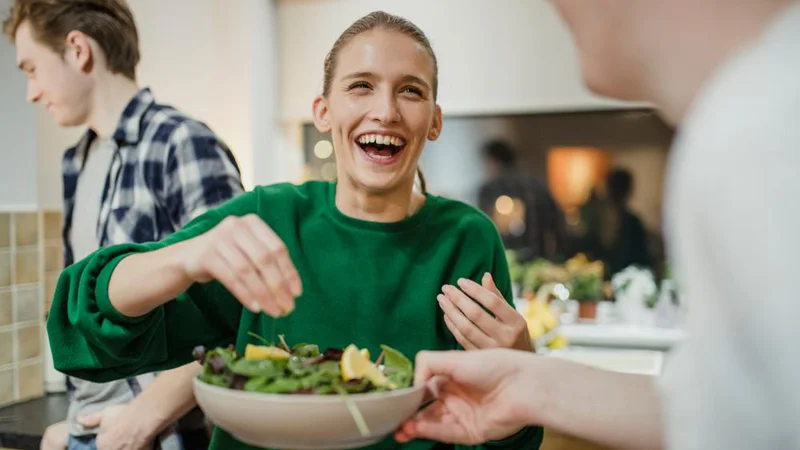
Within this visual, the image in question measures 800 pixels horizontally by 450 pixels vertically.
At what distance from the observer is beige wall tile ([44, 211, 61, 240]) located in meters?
2.25

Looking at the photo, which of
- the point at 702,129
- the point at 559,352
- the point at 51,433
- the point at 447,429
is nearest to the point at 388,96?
the point at 447,429

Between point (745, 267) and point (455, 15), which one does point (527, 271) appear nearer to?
point (455, 15)

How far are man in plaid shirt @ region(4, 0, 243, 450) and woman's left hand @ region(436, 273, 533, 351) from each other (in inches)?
20.8

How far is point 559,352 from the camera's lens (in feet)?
10.5

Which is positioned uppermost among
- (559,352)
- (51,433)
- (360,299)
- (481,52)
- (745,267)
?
(481,52)

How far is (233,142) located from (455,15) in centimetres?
127

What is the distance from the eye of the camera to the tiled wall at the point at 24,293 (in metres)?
2.11

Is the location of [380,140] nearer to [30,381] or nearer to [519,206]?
[30,381]

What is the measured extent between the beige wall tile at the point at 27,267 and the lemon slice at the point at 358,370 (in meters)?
Result: 1.54

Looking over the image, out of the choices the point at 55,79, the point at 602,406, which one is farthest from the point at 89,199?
the point at 602,406

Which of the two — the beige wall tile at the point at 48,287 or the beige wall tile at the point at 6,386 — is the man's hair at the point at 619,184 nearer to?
the beige wall tile at the point at 48,287

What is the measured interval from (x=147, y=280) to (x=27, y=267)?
4.42 feet

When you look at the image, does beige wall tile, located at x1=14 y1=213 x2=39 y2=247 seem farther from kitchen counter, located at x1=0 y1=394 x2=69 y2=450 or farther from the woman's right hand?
the woman's right hand

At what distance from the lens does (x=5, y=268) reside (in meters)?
2.11
